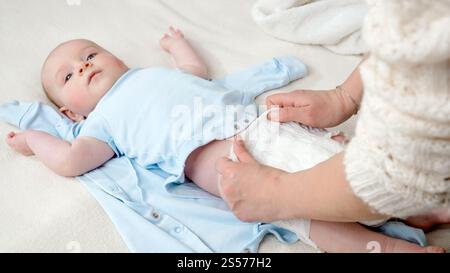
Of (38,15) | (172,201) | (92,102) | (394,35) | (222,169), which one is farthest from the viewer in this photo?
(38,15)

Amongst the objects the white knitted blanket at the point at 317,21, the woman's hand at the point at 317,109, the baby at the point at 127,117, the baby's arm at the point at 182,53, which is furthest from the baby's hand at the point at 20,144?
the white knitted blanket at the point at 317,21

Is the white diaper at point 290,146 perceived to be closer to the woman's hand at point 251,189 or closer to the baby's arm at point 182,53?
the woman's hand at point 251,189

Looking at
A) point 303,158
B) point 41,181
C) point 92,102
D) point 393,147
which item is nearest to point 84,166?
point 41,181

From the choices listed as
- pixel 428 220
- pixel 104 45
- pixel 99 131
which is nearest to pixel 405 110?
pixel 428 220

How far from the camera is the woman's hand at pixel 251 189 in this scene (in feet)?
2.55

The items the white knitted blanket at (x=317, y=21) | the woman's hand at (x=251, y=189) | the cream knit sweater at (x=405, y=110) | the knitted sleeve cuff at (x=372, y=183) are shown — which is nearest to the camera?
the cream knit sweater at (x=405, y=110)

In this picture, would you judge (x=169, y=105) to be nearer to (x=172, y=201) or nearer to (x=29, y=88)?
(x=172, y=201)

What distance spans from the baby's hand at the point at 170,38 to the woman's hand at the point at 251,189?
0.51 m

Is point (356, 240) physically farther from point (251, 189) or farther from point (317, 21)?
point (317, 21)

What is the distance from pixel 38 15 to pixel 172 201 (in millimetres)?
723

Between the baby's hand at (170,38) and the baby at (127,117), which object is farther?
the baby's hand at (170,38)

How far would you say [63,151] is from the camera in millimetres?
1021

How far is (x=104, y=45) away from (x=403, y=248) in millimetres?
892

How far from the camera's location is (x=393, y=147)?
1.78ft
